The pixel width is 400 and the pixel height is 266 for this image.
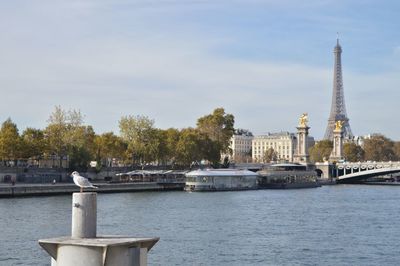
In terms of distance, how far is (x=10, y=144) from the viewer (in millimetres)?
65250

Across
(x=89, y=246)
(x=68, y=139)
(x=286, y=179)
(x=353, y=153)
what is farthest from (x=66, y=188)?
(x=353, y=153)

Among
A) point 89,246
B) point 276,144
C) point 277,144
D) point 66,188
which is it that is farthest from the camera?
point 276,144

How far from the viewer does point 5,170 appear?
64250 mm

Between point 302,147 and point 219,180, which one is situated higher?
point 302,147

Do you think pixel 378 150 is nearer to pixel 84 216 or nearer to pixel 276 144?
pixel 276 144

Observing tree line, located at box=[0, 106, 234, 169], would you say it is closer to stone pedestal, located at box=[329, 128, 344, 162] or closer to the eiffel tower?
stone pedestal, located at box=[329, 128, 344, 162]

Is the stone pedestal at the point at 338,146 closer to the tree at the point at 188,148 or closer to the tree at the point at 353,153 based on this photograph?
the tree at the point at 353,153

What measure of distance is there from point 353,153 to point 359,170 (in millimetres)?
27768

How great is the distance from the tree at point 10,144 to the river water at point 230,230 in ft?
62.6

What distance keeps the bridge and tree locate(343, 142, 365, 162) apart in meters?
Answer: 20.5

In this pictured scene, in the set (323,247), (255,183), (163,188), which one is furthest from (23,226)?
(255,183)

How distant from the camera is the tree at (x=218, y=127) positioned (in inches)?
3433

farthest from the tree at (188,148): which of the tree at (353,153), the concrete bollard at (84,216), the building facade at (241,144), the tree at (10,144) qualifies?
the building facade at (241,144)

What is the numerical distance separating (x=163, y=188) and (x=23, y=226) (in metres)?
40.6
